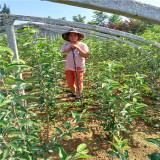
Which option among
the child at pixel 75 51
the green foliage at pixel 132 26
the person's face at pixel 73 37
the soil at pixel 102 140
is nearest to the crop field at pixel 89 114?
the soil at pixel 102 140

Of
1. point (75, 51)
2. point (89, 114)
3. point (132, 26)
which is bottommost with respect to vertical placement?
point (89, 114)

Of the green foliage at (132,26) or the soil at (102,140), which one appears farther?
the green foliage at (132,26)

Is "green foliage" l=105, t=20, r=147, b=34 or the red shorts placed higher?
"green foliage" l=105, t=20, r=147, b=34

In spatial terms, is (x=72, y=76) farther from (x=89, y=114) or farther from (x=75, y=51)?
(x=89, y=114)

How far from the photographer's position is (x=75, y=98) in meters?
3.28

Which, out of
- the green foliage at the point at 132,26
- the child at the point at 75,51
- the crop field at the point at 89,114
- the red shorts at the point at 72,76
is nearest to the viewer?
the crop field at the point at 89,114

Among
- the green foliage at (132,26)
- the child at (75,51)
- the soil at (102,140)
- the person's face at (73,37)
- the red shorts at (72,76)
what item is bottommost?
the soil at (102,140)

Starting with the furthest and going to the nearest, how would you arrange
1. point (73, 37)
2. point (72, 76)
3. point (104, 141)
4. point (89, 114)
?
point (72, 76) → point (73, 37) → point (104, 141) → point (89, 114)

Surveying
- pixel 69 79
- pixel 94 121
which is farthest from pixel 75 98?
pixel 94 121

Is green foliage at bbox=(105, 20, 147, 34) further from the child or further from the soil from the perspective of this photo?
the soil

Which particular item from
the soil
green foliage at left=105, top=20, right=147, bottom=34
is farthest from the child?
green foliage at left=105, top=20, right=147, bottom=34

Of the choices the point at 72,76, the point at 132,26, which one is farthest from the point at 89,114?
the point at 132,26

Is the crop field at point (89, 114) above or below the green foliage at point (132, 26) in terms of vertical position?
below

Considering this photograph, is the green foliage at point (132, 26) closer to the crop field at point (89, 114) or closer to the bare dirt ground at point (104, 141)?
the crop field at point (89, 114)
